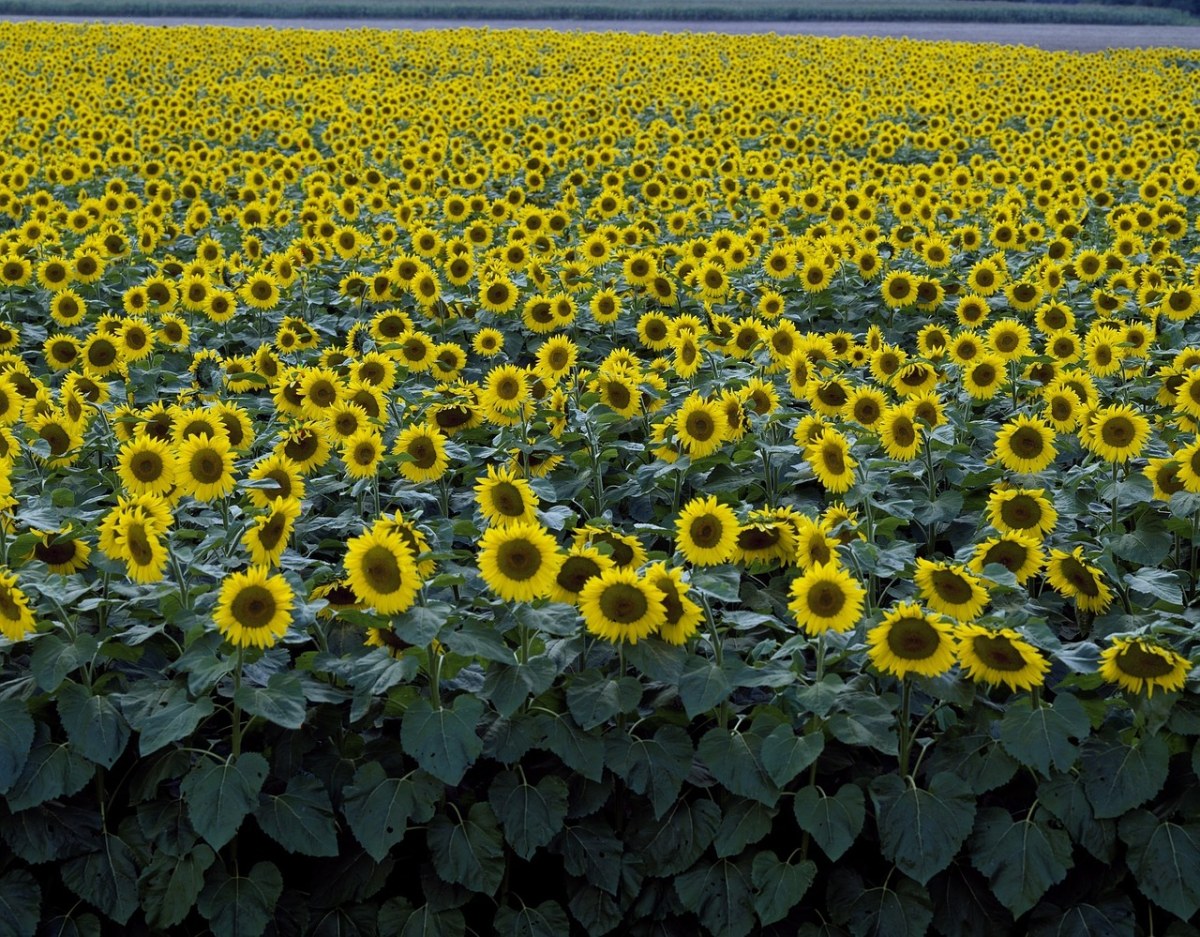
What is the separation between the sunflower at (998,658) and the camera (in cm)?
331

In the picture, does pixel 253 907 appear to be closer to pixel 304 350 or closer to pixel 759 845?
pixel 759 845

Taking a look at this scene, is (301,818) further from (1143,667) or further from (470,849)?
(1143,667)

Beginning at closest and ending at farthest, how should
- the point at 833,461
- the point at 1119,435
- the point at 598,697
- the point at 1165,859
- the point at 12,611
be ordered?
the point at 1165,859, the point at 12,611, the point at 598,697, the point at 833,461, the point at 1119,435

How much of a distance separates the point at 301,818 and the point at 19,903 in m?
0.78

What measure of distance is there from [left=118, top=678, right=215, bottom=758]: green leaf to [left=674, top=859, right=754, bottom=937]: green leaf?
53.0 inches

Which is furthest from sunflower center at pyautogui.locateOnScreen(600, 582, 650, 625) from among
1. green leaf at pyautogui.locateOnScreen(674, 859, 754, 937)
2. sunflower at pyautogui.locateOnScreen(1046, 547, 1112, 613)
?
sunflower at pyautogui.locateOnScreen(1046, 547, 1112, 613)

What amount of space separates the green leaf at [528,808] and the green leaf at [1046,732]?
1.19 meters

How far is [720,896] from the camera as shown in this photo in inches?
135

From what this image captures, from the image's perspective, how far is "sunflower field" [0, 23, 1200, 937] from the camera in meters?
3.36

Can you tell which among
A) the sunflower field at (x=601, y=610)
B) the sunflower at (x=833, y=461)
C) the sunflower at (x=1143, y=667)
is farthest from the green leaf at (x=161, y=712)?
the sunflower at (x=1143, y=667)

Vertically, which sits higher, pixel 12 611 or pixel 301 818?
pixel 12 611

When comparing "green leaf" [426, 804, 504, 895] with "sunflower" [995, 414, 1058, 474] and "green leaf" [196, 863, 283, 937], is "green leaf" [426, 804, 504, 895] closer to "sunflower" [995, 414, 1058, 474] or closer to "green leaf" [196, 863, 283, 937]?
"green leaf" [196, 863, 283, 937]

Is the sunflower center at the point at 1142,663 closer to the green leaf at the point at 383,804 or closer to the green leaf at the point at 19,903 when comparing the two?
the green leaf at the point at 383,804

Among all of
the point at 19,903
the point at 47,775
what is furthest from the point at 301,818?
the point at 19,903
